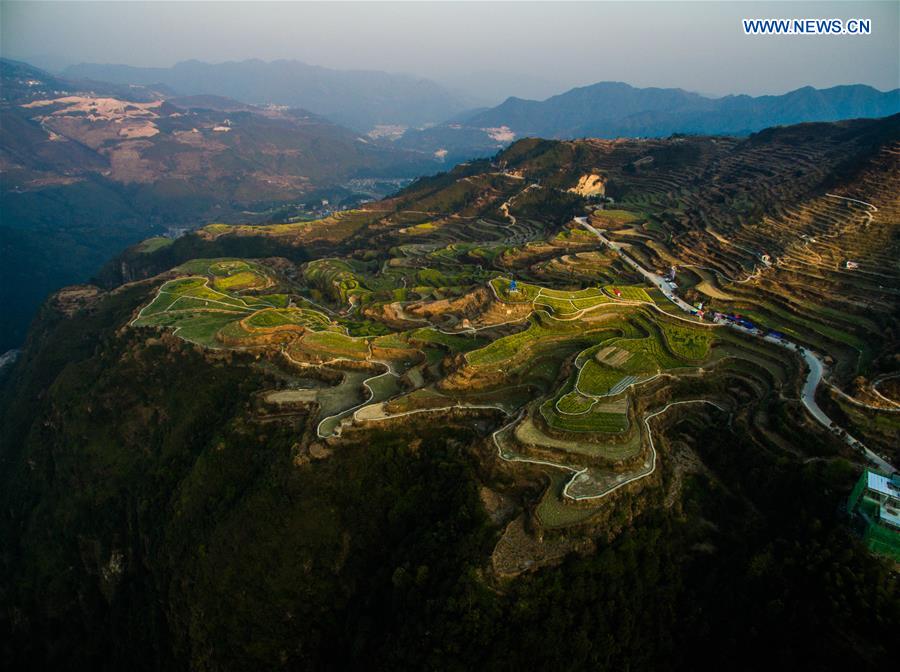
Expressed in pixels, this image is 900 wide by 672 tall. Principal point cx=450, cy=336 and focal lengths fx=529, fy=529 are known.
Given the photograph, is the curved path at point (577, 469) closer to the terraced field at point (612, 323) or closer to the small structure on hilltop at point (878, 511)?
the terraced field at point (612, 323)

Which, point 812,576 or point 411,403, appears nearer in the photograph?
point 812,576

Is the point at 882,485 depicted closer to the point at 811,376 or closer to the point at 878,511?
the point at 878,511

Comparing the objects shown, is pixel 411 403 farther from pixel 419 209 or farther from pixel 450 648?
pixel 419 209

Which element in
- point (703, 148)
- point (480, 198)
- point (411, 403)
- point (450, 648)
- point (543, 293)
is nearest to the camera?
point (450, 648)

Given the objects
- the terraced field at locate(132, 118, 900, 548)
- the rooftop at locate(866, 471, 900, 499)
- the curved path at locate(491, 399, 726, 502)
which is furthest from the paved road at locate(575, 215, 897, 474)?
the curved path at locate(491, 399, 726, 502)

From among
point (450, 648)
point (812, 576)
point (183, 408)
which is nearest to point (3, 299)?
point (183, 408)

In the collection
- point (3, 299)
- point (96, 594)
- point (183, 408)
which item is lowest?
point (3, 299)

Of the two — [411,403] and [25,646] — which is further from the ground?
[411,403]
